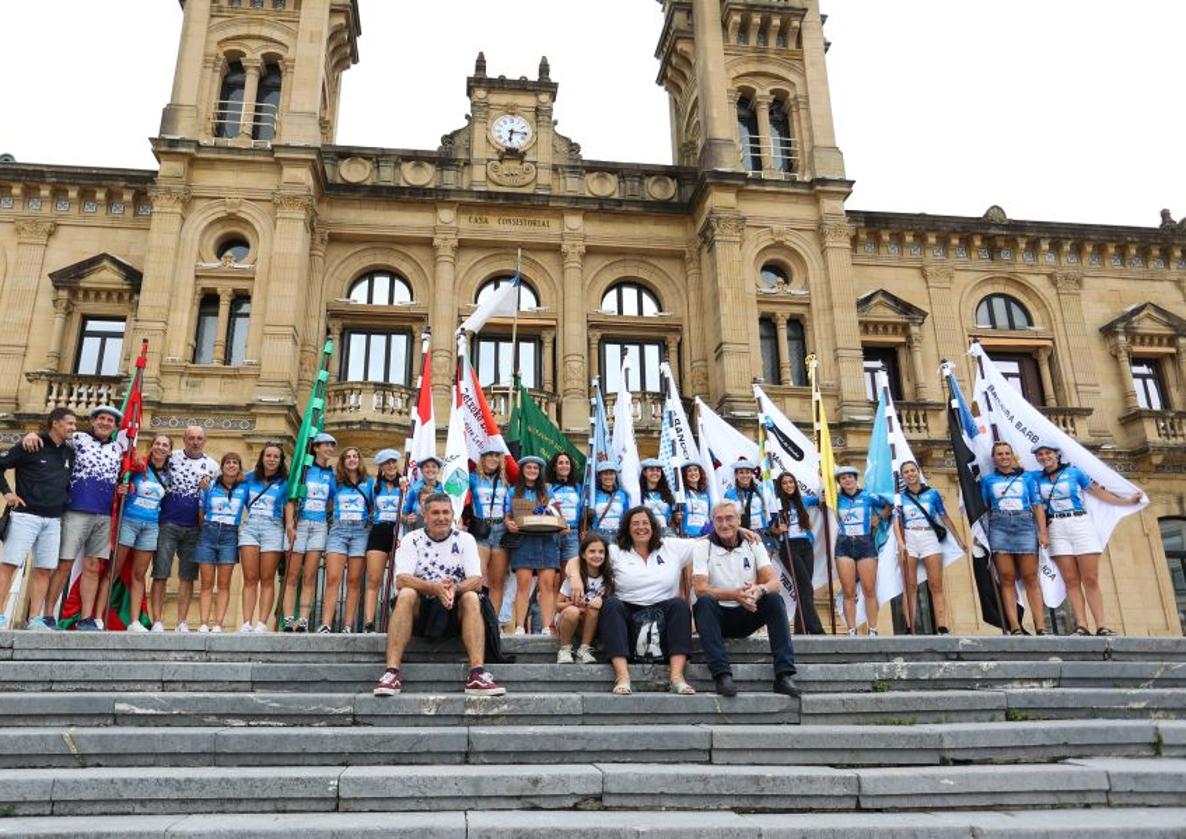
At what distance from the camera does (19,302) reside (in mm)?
20125

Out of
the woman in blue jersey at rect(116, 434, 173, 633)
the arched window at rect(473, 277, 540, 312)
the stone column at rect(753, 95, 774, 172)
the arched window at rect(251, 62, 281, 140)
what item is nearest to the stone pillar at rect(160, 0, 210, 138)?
the arched window at rect(251, 62, 281, 140)

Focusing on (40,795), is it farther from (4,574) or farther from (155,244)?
(155,244)

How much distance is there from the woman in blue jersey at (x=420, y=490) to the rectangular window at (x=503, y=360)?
409 inches

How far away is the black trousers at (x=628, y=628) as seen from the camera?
23.6 ft

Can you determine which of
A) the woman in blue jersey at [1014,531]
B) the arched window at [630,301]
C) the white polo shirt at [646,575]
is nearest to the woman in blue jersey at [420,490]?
the white polo shirt at [646,575]

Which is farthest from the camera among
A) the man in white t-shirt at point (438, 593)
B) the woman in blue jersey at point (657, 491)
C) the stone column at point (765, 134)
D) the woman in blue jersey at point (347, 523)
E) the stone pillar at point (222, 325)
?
the stone column at point (765, 134)

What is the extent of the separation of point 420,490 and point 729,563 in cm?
428

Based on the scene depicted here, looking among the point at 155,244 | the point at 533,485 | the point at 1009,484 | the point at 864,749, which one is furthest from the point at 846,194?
the point at 864,749

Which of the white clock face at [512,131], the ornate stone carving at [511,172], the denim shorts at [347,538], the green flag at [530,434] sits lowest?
the denim shorts at [347,538]

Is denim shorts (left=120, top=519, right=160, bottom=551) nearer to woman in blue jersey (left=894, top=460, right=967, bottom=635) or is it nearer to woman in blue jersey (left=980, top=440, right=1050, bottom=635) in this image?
woman in blue jersey (left=894, top=460, right=967, bottom=635)

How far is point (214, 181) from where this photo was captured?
67.2 ft

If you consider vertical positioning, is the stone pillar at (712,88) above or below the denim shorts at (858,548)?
above

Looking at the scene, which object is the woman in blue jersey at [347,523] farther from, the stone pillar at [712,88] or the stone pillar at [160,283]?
the stone pillar at [712,88]

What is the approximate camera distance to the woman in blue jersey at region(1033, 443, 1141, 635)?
10.0 meters
